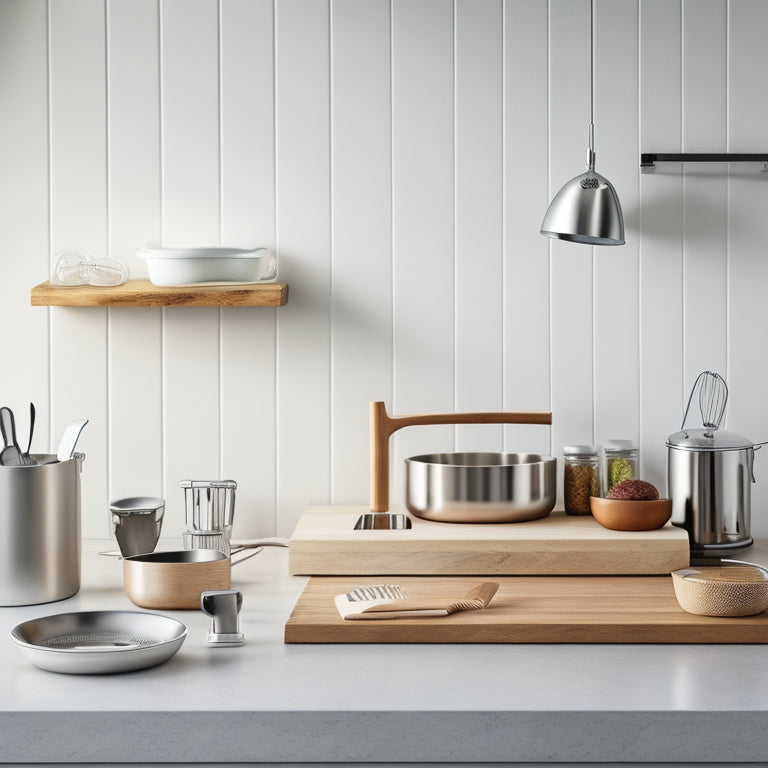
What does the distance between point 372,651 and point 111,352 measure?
0.91 m

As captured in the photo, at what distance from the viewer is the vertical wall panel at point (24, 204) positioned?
184 cm

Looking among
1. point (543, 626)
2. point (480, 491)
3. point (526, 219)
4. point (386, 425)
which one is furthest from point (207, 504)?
point (526, 219)

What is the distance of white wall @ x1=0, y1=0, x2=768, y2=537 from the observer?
1.83 metres

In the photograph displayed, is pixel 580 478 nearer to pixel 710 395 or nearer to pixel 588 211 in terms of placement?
pixel 710 395

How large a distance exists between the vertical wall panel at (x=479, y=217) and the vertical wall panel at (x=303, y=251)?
249mm

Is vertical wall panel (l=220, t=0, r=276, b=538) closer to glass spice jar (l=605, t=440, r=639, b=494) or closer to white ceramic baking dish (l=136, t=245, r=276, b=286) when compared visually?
white ceramic baking dish (l=136, t=245, r=276, b=286)

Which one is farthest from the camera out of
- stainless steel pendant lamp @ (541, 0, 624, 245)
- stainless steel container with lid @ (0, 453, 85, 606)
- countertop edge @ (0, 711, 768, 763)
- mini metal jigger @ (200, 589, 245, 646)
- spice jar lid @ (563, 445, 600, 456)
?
spice jar lid @ (563, 445, 600, 456)

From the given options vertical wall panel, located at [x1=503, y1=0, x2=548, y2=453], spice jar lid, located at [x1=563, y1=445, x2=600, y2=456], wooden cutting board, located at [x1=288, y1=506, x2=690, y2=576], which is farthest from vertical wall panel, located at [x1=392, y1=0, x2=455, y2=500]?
wooden cutting board, located at [x1=288, y1=506, x2=690, y2=576]

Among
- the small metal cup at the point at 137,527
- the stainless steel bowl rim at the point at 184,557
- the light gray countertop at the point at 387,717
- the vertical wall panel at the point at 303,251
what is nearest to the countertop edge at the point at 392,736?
the light gray countertop at the point at 387,717

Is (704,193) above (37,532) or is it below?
above

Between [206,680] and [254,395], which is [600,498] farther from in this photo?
[206,680]

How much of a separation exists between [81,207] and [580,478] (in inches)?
41.3

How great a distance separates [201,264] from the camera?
1.70m

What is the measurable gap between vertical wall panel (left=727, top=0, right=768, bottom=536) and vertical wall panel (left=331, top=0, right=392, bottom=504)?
64 centimetres
